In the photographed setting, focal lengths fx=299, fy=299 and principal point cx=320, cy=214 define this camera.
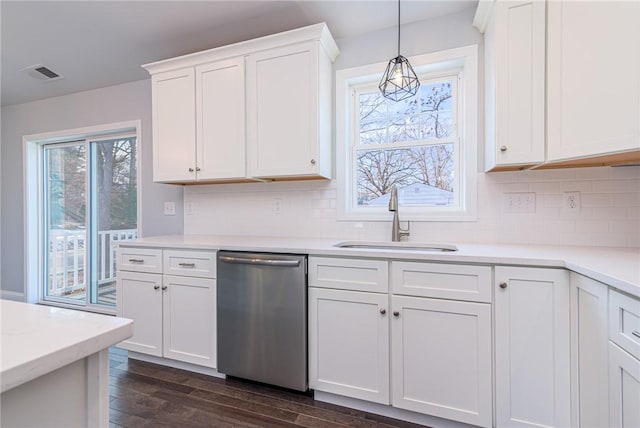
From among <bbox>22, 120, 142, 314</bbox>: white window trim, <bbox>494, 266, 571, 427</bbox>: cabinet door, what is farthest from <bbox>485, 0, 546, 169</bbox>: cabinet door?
<bbox>22, 120, 142, 314</bbox>: white window trim

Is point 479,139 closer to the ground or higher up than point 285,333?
higher up

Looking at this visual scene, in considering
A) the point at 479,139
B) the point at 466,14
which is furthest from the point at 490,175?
the point at 466,14

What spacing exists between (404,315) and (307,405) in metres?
0.81

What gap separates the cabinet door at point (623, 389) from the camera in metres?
0.95

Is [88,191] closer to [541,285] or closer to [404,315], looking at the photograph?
[404,315]

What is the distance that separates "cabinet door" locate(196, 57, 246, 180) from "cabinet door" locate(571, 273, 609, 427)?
2.06 m

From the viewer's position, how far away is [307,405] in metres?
1.77

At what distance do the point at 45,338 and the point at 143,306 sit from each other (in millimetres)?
1969

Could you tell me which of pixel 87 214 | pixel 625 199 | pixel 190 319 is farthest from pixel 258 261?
pixel 87 214

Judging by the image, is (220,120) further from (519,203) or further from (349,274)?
(519,203)

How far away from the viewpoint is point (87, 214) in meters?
3.41

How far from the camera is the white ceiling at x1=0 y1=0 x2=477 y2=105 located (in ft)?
6.76

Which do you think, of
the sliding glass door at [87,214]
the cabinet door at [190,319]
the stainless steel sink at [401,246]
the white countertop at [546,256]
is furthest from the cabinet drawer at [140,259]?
the stainless steel sink at [401,246]

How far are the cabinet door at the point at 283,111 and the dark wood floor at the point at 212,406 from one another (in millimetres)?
1454
